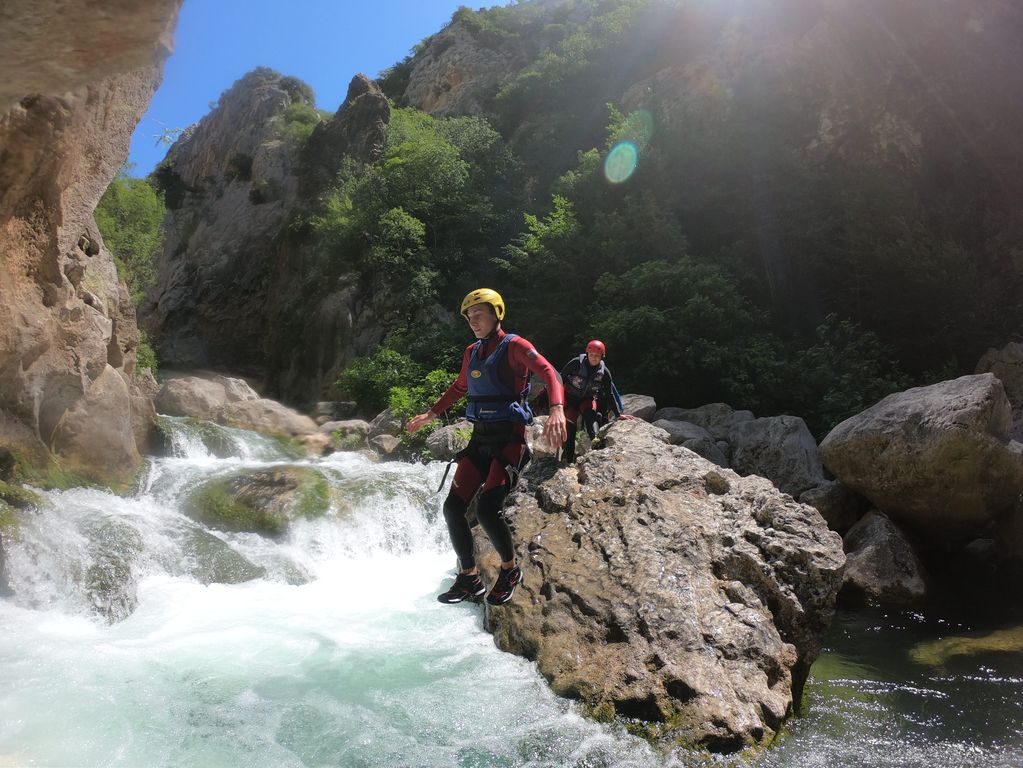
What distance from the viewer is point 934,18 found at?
18875 millimetres

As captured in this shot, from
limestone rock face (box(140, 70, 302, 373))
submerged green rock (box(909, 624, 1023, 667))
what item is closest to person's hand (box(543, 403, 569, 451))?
submerged green rock (box(909, 624, 1023, 667))

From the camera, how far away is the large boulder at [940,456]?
799cm

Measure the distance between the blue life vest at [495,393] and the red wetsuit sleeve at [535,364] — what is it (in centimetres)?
7

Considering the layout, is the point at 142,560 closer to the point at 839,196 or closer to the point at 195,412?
the point at 195,412

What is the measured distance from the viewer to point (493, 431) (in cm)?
461

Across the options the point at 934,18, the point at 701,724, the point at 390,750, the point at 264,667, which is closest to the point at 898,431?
the point at 701,724

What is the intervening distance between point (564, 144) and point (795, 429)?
66.3 ft

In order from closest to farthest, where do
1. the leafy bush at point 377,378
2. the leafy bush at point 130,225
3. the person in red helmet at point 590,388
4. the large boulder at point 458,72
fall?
the person in red helmet at point 590,388, the leafy bush at point 377,378, the leafy bush at point 130,225, the large boulder at point 458,72

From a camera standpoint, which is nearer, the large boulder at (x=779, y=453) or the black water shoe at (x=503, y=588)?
the black water shoe at (x=503, y=588)

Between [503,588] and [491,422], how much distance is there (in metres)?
1.29

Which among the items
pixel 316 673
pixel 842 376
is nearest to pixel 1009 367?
pixel 842 376

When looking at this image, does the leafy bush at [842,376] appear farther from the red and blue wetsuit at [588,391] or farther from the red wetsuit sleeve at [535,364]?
the red wetsuit sleeve at [535,364]

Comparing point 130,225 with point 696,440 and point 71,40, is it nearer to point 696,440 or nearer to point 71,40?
point 696,440

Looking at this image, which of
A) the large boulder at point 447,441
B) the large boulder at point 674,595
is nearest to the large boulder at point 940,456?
the large boulder at point 674,595
